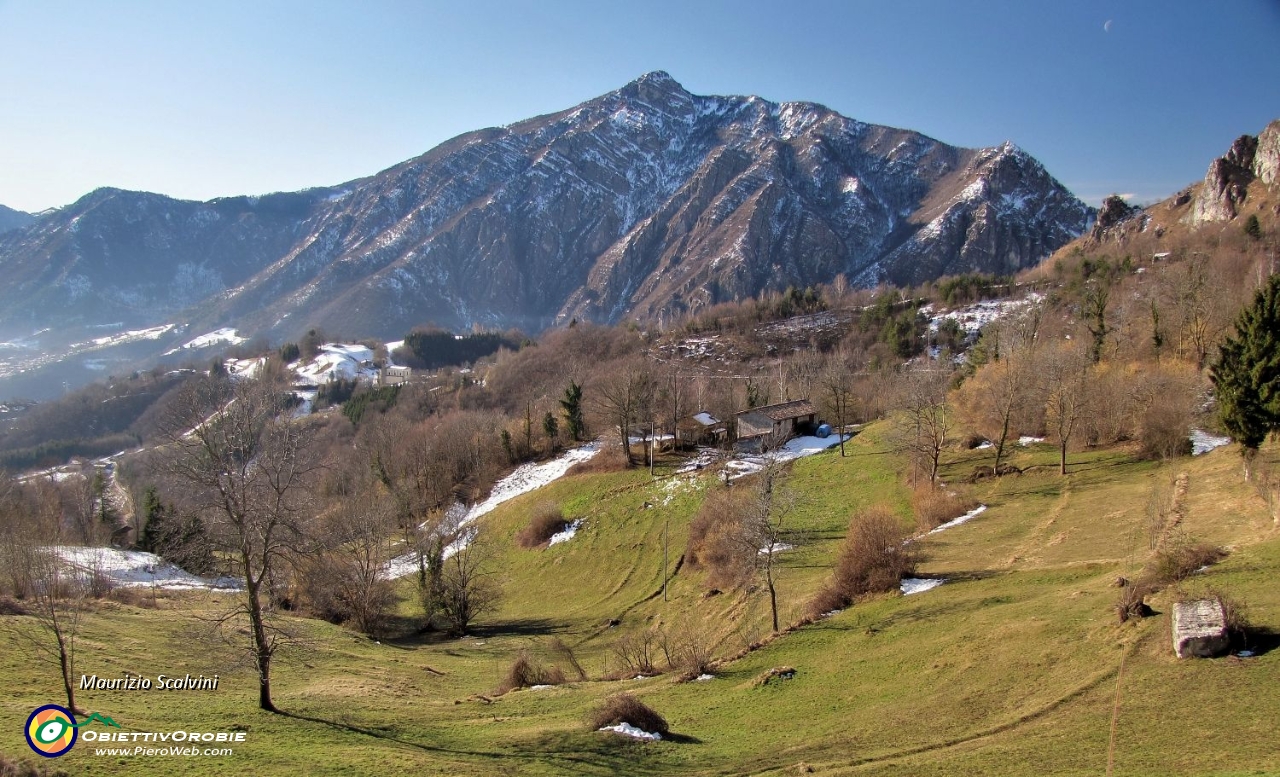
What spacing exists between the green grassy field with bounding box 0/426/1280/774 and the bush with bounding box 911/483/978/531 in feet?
6.46

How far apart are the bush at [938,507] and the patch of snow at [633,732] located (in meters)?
29.1

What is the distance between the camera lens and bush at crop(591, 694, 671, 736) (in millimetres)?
18703

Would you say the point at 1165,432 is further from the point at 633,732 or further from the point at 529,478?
the point at 529,478

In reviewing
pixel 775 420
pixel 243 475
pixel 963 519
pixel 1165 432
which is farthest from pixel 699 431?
pixel 243 475

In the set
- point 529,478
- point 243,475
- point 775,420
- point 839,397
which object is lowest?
point 529,478

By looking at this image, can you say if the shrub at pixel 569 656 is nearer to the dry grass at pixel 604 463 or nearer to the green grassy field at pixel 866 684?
the green grassy field at pixel 866 684

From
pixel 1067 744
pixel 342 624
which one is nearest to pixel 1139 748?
pixel 1067 744

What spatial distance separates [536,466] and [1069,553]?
70536mm

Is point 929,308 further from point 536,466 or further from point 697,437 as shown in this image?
point 536,466

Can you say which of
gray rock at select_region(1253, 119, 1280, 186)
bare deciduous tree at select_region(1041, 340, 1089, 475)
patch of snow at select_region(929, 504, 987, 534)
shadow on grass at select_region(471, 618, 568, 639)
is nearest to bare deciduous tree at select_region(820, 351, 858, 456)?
bare deciduous tree at select_region(1041, 340, 1089, 475)

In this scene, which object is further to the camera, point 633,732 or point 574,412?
point 574,412

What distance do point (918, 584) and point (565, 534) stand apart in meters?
39.7

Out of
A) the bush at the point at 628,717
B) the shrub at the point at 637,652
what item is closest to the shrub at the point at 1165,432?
the shrub at the point at 637,652

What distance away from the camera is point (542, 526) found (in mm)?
64438
